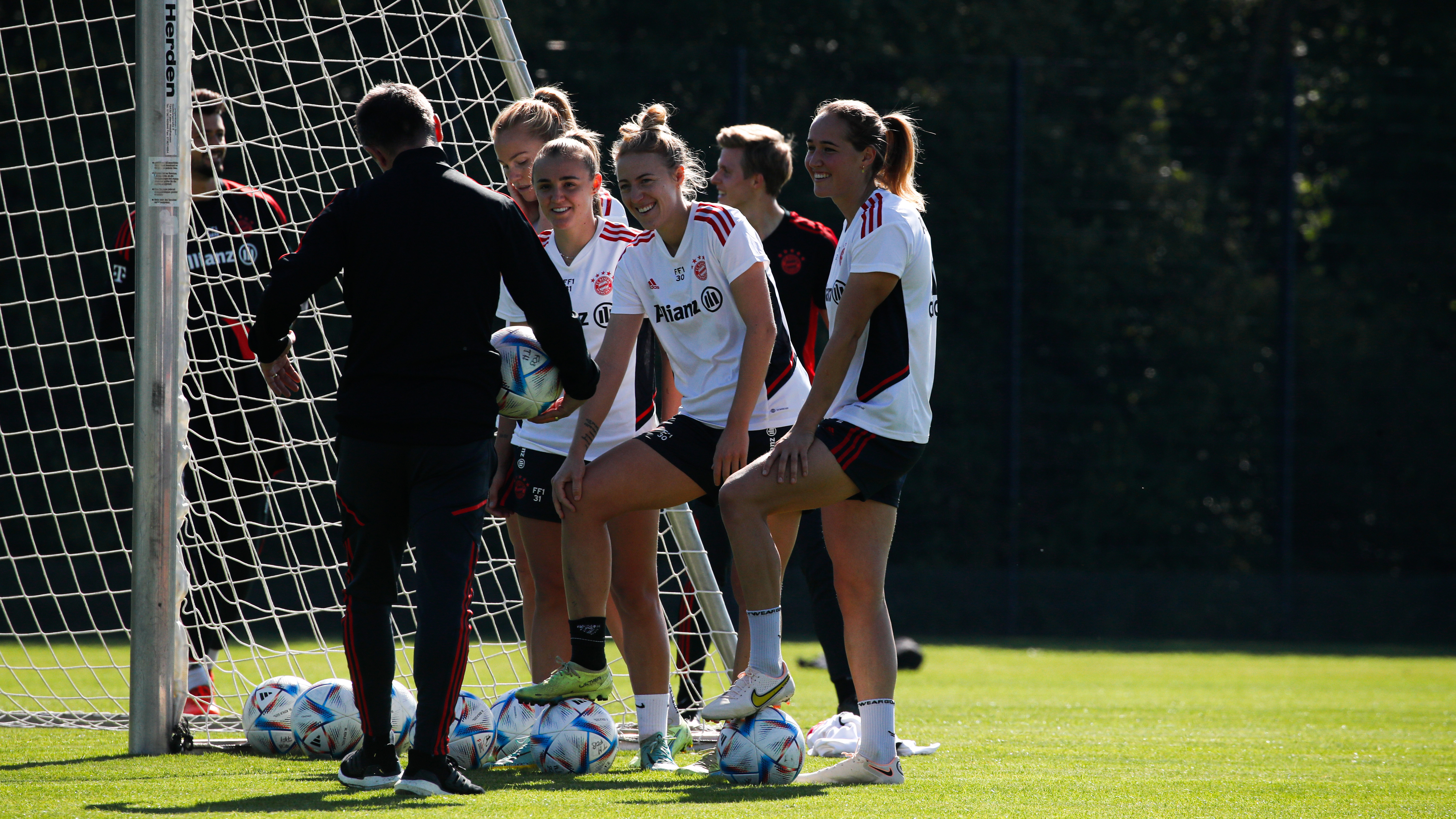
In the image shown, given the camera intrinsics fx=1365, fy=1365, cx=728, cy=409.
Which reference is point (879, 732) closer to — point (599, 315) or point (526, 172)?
point (599, 315)

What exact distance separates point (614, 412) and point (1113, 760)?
193cm

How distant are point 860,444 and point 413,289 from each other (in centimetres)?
119

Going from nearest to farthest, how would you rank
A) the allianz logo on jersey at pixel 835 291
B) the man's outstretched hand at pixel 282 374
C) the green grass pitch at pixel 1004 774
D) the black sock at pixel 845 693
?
the green grass pitch at pixel 1004 774
the man's outstretched hand at pixel 282 374
the allianz logo on jersey at pixel 835 291
the black sock at pixel 845 693

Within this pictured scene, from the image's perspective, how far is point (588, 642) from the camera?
3.75 m

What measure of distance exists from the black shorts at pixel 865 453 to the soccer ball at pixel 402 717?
142 centimetres

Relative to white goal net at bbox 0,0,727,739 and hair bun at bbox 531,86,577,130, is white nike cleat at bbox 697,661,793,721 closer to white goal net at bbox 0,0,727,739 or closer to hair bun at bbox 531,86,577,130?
white goal net at bbox 0,0,727,739

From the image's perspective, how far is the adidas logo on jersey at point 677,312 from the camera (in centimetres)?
381

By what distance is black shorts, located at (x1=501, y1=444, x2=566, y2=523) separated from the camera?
161 inches

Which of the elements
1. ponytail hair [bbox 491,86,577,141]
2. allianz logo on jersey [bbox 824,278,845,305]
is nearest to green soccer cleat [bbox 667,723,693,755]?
allianz logo on jersey [bbox 824,278,845,305]

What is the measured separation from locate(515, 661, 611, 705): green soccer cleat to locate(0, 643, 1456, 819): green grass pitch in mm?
216

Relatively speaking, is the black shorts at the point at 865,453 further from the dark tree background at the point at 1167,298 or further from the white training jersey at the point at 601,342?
the dark tree background at the point at 1167,298

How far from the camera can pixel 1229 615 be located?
12.0 m

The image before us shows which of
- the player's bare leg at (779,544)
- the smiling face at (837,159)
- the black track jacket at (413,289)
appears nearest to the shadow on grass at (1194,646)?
the player's bare leg at (779,544)

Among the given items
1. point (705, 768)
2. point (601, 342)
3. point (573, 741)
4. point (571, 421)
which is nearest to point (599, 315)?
point (601, 342)
